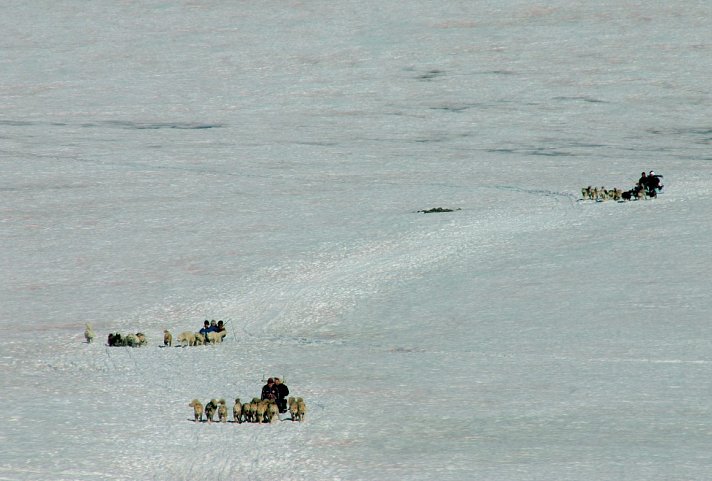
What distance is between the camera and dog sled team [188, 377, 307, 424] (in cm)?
1730

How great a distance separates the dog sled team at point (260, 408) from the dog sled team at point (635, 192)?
17.4 m

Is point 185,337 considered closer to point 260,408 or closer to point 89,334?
point 89,334

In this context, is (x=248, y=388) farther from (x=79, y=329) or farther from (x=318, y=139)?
(x=318, y=139)

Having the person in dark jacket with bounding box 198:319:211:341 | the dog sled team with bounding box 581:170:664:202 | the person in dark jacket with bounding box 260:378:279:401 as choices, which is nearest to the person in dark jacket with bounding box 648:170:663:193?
the dog sled team with bounding box 581:170:664:202

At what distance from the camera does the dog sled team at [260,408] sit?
17.3 meters

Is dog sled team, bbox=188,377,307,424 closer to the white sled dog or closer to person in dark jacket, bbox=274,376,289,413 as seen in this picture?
person in dark jacket, bbox=274,376,289,413

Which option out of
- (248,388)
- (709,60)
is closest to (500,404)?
(248,388)

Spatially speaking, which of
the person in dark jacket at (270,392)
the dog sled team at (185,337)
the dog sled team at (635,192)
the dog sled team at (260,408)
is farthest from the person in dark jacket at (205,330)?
the dog sled team at (635,192)

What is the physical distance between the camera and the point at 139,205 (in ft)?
111

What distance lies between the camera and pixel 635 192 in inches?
1300

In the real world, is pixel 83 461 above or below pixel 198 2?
below

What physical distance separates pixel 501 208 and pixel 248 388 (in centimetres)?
1439

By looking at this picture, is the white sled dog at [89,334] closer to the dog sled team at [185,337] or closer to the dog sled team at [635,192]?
the dog sled team at [185,337]

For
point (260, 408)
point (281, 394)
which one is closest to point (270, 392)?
point (281, 394)
